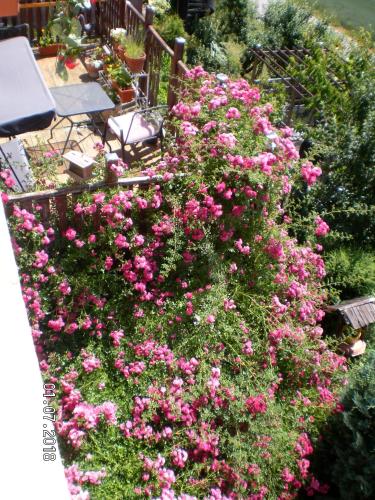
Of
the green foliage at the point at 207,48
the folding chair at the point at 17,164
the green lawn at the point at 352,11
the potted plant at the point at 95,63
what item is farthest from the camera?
the green lawn at the point at 352,11

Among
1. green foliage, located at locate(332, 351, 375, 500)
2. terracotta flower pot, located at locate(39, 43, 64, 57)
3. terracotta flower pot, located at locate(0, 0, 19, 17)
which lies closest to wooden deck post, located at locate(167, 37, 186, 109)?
terracotta flower pot, located at locate(0, 0, 19, 17)

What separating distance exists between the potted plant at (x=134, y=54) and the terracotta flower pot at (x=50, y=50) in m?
1.35

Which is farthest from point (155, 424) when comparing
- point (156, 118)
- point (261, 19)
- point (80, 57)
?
point (261, 19)

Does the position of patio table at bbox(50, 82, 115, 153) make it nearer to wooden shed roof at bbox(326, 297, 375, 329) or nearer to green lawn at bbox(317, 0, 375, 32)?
wooden shed roof at bbox(326, 297, 375, 329)

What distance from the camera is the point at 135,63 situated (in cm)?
560

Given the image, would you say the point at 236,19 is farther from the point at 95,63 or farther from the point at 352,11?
the point at 352,11

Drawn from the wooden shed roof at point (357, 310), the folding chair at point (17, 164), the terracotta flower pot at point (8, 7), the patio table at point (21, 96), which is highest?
the terracotta flower pot at point (8, 7)

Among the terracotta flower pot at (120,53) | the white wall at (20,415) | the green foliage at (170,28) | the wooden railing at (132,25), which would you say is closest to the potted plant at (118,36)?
the terracotta flower pot at (120,53)

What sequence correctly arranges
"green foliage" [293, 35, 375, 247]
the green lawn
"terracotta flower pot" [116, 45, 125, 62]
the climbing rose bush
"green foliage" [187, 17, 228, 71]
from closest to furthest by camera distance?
the climbing rose bush < "green foliage" [293, 35, 375, 247] < "terracotta flower pot" [116, 45, 125, 62] < "green foliage" [187, 17, 228, 71] < the green lawn

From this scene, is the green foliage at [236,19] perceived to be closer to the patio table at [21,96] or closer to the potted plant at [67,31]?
the potted plant at [67,31]

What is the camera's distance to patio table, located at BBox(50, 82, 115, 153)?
15.7 feet

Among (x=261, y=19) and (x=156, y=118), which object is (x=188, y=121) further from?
(x=261, y=19)

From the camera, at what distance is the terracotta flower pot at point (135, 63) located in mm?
5562

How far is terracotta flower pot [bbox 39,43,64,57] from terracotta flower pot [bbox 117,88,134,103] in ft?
4.95
